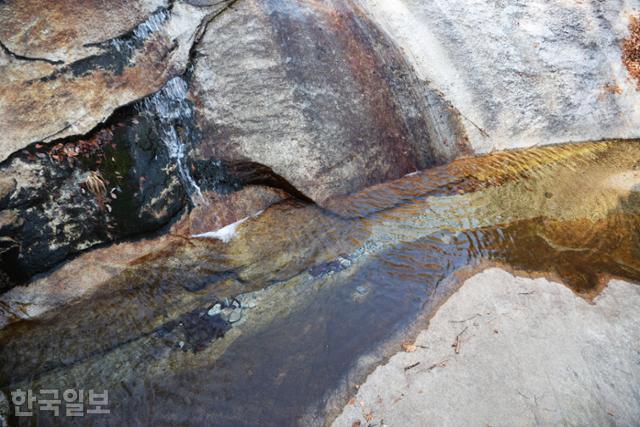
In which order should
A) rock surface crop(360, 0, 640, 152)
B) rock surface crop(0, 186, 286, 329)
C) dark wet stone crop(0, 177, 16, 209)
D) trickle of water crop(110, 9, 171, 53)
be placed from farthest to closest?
1. rock surface crop(360, 0, 640, 152)
2. trickle of water crop(110, 9, 171, 53)
3. rock surface crop(0, 186, 286, 329)
4. dark wet stone crop(0, 177, 16, 209)

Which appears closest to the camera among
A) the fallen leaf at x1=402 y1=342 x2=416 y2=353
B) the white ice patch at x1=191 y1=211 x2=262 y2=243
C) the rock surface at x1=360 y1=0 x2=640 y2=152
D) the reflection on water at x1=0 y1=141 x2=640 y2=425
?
the reflection on water at x1=0 y1=141 x2=640 y2=425

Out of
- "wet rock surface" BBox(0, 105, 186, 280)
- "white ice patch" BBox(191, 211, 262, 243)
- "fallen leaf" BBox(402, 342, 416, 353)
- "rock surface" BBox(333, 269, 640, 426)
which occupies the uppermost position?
"wet rock surface" BBox(0, 105, 186, 280)

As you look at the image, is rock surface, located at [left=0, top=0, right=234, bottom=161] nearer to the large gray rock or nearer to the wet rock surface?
the wet rock surface

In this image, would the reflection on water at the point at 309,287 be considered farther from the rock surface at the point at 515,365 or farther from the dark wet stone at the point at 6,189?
the dark wet stone at the point at 6,189

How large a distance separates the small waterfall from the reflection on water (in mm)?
763

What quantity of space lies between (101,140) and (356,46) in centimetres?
318

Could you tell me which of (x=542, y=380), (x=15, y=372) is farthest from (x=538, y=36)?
(x=15, y=372)

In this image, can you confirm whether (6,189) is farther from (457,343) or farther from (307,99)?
(457,343)

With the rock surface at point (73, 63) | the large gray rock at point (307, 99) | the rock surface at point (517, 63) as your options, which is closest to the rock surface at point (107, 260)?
the large gray rock at point (307, 99)

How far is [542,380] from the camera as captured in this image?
3031 mm

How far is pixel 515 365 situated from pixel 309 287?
5.92 feet

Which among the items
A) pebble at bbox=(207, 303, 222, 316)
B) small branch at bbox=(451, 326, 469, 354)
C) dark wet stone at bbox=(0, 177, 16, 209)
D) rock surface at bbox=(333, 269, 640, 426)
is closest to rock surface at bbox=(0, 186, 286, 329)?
dark wet stone at bbox=(0, 177, 16, 209)

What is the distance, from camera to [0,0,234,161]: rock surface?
11.8ft

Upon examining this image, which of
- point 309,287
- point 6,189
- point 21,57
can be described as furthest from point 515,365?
point 21,57
